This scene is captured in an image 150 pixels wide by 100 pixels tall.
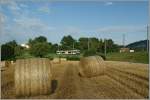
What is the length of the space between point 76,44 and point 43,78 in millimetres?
129906

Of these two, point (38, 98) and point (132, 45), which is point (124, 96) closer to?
point (38, 98)

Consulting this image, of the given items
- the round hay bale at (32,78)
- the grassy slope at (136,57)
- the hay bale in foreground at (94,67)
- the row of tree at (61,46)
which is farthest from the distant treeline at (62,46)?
the round hay bale at (32,78)

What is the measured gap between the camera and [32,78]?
37.4ft

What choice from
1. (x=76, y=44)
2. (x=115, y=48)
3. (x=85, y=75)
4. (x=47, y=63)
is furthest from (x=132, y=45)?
(x=47, y=63)

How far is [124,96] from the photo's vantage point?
34.8 ft

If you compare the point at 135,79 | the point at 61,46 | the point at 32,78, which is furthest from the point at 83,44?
the point at 32,78

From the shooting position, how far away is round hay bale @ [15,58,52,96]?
37.3 ft

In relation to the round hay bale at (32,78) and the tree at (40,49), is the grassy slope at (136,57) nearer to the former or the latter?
the round hay bale at (32,78)

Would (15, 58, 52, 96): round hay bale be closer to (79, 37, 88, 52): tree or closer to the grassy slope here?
the grassy slope

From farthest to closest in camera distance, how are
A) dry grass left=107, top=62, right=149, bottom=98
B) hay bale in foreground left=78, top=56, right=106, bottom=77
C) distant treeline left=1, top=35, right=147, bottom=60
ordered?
distant treeline left=1, top=35, right=147, bottom=60 → hay bale in foreground left=78, top=56, right=106, bottom=77 → dry grass left=107, top=62, right=149, bottom=98

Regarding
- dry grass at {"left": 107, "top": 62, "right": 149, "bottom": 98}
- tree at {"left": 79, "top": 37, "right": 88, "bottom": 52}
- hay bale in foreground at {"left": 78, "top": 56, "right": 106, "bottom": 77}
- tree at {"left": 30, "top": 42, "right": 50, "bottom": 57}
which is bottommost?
dry grass at {"left": 107, "top": 62, "right": 149, "bottom": 98}

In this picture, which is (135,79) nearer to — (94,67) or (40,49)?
A: (94,67)

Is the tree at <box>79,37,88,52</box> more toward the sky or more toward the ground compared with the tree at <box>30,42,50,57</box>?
more toward the sky

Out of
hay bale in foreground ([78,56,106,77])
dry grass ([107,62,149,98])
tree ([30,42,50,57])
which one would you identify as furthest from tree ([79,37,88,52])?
hay bale in foreground ([78,56,106,77])
